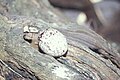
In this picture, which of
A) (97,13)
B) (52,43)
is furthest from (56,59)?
(97,13)

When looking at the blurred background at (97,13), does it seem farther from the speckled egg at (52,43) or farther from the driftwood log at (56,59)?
the speckled egg at (52,43)

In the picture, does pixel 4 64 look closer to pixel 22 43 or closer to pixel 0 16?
pixel 22 43

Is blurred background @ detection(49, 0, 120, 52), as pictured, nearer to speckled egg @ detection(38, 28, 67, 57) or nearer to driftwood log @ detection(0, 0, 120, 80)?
driftwood log @ detection(0, 0, 120, 80)

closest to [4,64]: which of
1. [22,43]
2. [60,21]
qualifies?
[22,43]

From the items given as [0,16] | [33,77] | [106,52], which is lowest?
[33,77]

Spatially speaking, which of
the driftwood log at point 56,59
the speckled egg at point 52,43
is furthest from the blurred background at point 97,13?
the speckled egg at point 52,43
